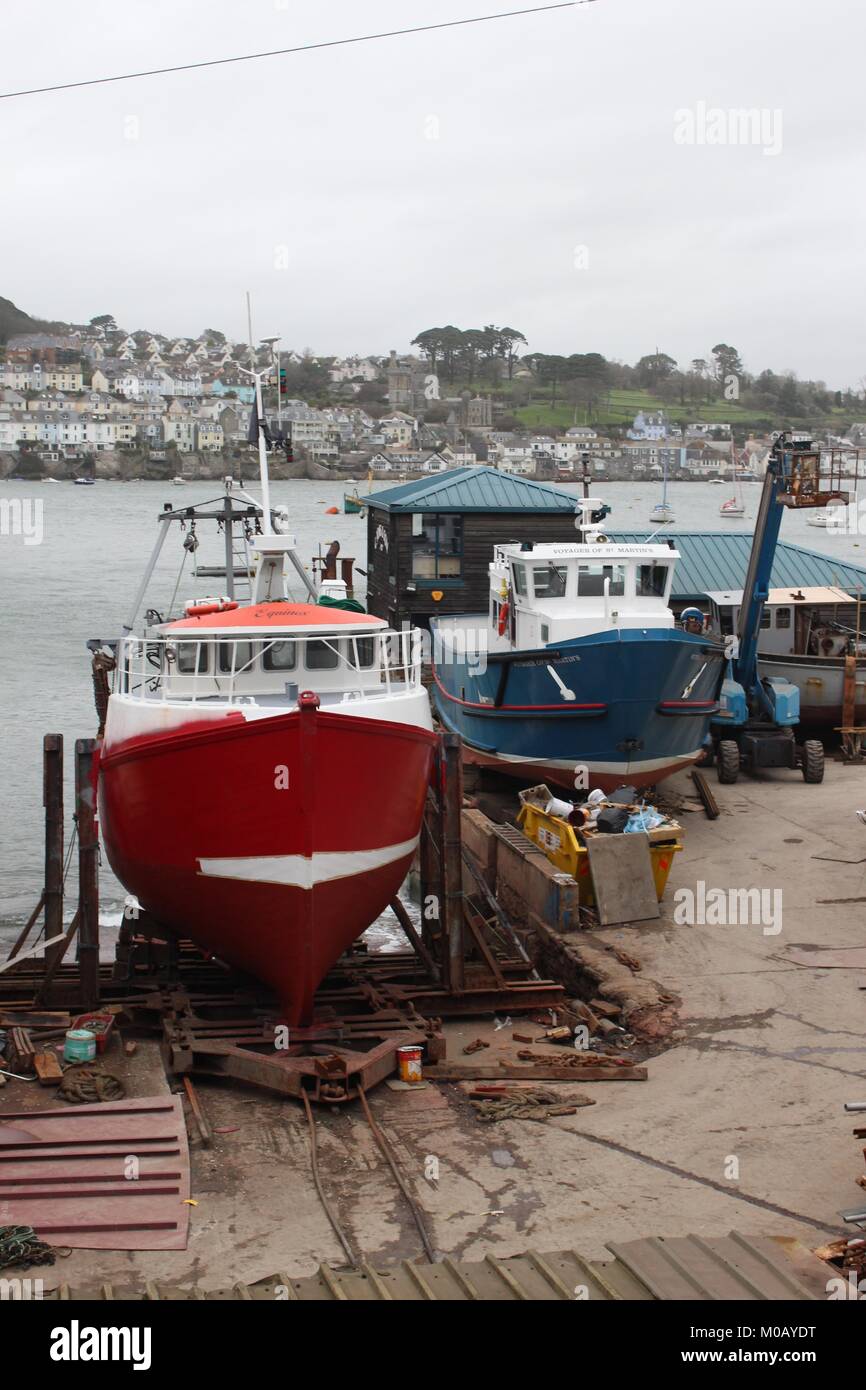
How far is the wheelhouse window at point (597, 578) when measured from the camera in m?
22.5

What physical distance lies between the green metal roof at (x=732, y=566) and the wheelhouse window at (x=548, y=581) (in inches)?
301

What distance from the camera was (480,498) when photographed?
102ft

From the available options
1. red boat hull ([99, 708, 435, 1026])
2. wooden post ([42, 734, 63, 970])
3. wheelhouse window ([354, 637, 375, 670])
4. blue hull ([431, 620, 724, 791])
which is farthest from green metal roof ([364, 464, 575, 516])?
wooden post ([42, 734, 63, 970])

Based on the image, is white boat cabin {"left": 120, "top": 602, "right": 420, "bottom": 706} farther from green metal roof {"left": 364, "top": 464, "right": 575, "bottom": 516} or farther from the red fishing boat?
green metal roof {"left": 364, "top": 464, "right": 575, "bottom": 516}

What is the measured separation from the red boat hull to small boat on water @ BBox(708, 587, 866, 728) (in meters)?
13.0

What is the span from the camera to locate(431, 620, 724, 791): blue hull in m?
20.3

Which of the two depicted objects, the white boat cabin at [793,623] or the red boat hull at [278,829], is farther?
the white boat cabin at [793,623]

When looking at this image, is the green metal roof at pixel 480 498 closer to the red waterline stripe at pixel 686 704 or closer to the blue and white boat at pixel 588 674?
the blue and white boat at pixel 588 674

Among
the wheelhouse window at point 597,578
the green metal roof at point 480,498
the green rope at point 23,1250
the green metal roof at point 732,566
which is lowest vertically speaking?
the green rope at point 23,1250

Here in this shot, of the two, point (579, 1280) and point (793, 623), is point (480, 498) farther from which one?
point (579, 1280)

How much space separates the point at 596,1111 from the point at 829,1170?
206 centimetres

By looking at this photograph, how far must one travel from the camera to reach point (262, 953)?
1370cm

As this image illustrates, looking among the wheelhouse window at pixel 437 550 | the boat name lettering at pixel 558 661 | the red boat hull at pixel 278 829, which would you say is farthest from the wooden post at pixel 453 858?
the wheelhouse window at pixel 437 550
